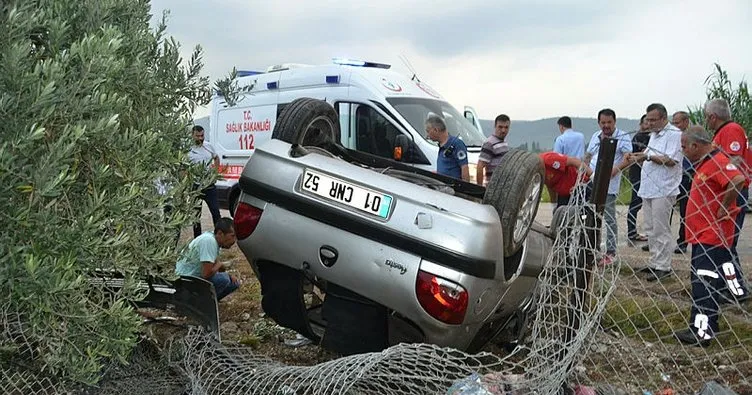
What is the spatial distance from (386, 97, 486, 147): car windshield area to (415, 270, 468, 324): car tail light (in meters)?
6.73

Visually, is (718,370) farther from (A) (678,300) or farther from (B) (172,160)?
(B) (172,160)

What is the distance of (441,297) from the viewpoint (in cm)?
338

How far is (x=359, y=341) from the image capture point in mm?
3779

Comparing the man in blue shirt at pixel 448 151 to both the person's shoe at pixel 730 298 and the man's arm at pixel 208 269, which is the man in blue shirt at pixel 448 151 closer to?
the person's shoe at pixel 730 298

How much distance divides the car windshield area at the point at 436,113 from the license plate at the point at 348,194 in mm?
6395

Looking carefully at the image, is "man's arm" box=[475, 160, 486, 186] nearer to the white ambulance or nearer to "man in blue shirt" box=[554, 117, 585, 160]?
the white ambulance

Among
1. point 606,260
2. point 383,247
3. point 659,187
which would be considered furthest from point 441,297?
point 659,187

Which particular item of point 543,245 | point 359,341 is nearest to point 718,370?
point 543,245

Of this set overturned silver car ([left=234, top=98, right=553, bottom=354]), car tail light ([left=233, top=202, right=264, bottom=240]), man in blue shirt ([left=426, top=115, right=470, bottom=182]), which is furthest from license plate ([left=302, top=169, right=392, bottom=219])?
man in blue shirt ([left=426, top=115, right=470, bottom=182])

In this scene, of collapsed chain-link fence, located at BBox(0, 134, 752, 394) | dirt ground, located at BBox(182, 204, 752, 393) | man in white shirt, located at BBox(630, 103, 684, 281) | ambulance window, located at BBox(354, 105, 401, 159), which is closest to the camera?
collapsed chain-link fence, located at BBox(0, 134, 752, 394)

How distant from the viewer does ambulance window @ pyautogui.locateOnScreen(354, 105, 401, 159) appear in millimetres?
10172

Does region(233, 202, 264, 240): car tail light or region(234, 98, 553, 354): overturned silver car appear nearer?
region(234, 98, 553, 354): overturned silver car

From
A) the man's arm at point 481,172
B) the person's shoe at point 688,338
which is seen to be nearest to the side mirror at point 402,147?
the man's arm at point 481,172

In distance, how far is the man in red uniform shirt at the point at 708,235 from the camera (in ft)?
15.2
